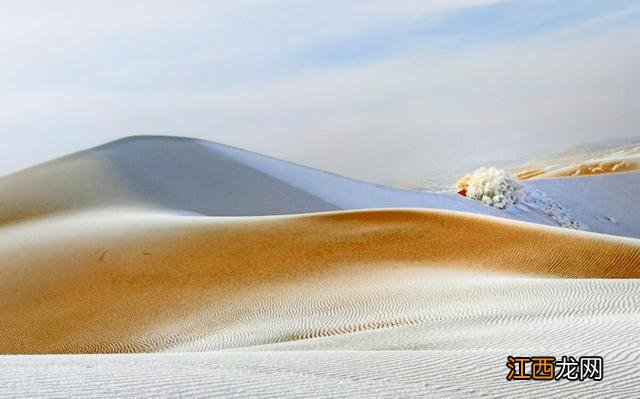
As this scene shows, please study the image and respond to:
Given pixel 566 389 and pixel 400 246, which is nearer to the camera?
pixel 566 389

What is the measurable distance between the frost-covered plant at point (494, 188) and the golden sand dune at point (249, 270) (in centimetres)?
1108

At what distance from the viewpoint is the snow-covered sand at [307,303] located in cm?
279

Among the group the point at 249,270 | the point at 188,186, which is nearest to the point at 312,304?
the point at 249,270

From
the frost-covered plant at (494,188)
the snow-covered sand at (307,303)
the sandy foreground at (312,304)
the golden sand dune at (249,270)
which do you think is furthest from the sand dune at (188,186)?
the golden sand dune at (249,270)

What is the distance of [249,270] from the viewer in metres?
8.07

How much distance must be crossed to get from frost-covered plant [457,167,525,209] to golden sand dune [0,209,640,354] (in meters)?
11.1

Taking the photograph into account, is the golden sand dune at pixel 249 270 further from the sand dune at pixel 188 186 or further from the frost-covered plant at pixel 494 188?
the frost-covered plant at pixel 494 188

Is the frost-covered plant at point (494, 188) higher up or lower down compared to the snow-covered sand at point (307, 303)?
lower down

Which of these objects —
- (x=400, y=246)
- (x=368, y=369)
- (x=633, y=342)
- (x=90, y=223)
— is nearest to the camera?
(x=368, y=369)

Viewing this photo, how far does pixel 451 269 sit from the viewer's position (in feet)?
25.4

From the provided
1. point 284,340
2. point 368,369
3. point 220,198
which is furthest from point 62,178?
Result: point 368,369

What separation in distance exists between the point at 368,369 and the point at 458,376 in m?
0.35

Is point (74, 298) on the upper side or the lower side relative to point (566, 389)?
lower

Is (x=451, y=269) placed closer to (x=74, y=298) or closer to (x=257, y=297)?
(x=257, y=297)
